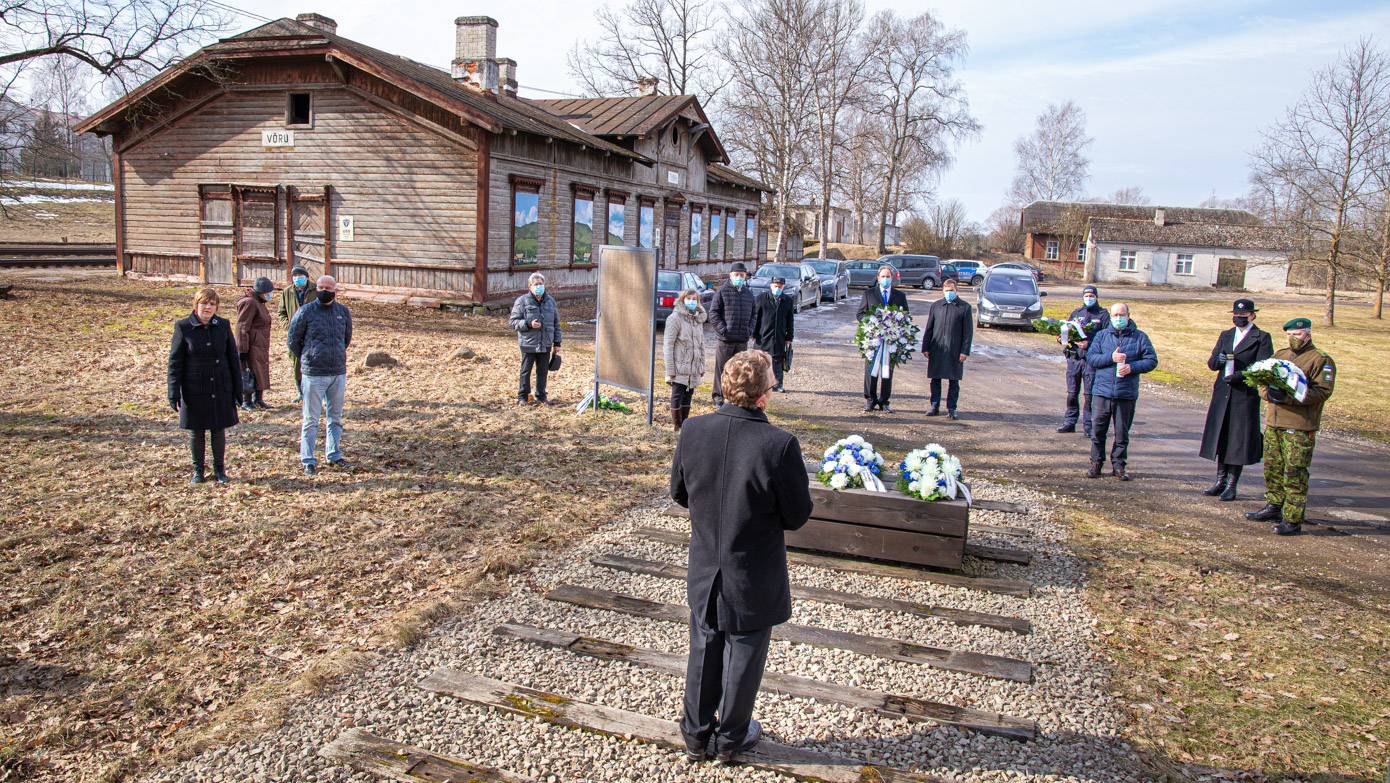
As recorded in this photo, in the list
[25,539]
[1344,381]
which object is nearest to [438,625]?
[25,539]

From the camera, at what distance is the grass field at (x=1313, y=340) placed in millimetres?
15102

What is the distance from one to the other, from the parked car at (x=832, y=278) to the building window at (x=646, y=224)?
692 cm

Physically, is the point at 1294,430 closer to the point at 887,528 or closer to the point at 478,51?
the point at 887,528

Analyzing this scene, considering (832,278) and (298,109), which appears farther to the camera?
(832,278)

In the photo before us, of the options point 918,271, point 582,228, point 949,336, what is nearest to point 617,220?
point 582,228

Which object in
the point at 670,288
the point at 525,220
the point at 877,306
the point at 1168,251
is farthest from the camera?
the point at 1168,251

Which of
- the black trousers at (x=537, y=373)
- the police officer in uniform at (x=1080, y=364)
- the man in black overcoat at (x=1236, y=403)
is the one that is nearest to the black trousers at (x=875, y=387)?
the police officer in uniform at (x=1080, y=364)

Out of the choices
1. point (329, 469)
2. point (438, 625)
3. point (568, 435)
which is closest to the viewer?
point (438, 625)

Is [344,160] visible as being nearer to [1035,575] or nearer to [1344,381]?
[1035,575]

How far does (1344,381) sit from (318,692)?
2128 cm

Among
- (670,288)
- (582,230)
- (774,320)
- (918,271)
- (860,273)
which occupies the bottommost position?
(774,320)

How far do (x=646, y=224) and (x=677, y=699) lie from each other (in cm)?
2637

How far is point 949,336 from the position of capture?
1207 cm

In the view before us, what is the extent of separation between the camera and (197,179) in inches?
884
